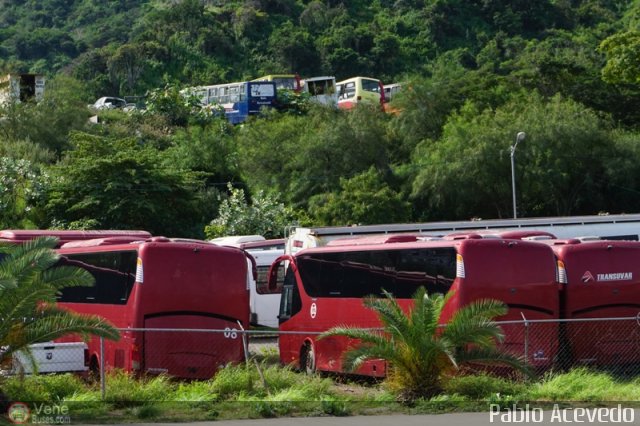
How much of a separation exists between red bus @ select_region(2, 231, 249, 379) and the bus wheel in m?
1.84

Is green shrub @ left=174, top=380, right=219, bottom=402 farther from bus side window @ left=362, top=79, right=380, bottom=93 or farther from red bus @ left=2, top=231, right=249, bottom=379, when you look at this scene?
bus side window @ left=362, top=79, right=380, bottom=93

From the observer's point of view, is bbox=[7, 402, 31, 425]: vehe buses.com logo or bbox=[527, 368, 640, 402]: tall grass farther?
bbox=[527, 368, 640, 402]: tall grass

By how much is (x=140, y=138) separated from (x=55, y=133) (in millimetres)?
8199

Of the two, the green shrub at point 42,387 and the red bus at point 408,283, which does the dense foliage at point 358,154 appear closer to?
the red bus at point 408,283

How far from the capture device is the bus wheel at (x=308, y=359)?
77.4 feet

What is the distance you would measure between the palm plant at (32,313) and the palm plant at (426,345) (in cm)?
399

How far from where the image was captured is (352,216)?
54250 mm

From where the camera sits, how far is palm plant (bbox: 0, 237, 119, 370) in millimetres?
15430

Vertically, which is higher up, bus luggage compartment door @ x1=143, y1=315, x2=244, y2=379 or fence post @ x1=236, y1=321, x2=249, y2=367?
fence post @ x1=236, y1=321, x2=249, y2=367

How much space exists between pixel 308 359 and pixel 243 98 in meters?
61.6

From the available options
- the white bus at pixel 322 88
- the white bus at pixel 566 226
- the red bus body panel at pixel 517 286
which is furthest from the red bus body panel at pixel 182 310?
the white bus at pixel 322 88

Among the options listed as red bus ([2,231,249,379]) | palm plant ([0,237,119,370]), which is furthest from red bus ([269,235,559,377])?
palm plant ([0,237,119,370])

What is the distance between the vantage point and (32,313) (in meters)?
15.7

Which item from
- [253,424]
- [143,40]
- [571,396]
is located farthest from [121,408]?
[143,40]
